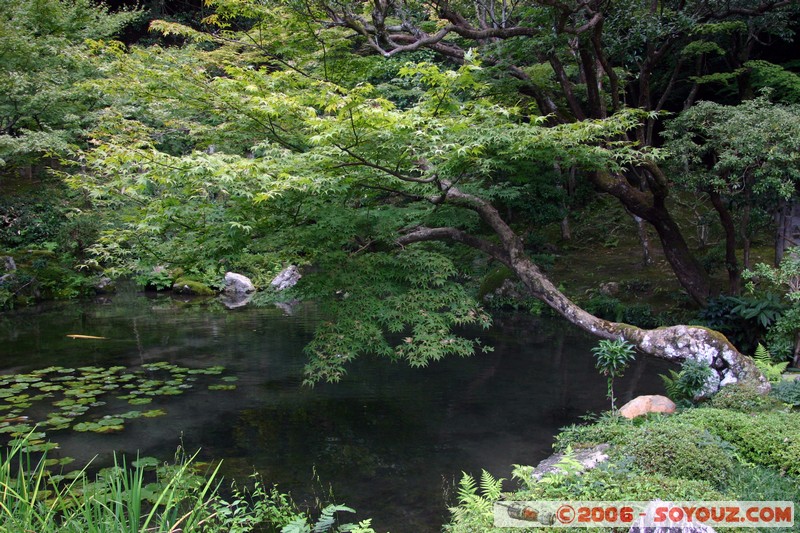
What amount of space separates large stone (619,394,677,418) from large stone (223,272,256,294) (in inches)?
484

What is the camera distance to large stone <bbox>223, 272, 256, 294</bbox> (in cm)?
1625

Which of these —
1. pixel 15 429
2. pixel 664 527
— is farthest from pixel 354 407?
pixel 664 527

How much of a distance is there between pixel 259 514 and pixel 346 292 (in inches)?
133

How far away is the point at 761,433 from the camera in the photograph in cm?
450

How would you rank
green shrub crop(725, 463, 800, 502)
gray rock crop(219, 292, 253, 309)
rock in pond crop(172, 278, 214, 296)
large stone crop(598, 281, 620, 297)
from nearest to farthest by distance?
green shrub crop(725, 463, 800, 502) < large stone crop(598, 281, 620, 297) < gray rock crop(219, 292, 253, 309) < rock in pond crop(172, 278, 214, 296)

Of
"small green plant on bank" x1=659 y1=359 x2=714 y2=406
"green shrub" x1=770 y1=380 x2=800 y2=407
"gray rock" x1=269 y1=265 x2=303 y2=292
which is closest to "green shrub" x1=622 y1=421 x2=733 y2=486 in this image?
"green shrub" x1=770 y1=380 x2=800 y2=407

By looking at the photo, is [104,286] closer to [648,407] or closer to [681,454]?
[648,407]

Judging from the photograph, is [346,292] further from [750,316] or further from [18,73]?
Answer: [18,73]

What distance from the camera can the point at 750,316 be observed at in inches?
328

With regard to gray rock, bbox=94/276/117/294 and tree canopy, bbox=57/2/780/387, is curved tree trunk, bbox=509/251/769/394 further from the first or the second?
gray rock, bbox=94/276/117/294

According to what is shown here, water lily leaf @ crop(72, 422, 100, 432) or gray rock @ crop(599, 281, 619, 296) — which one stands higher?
gray rock @ crop(599, 281, 619, 296)

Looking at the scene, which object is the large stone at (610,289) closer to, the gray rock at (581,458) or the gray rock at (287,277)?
the gray rock at (581,458)

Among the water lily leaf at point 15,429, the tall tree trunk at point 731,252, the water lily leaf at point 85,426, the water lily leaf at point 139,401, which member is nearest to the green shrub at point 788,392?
the tall tree trunk at point 731,252

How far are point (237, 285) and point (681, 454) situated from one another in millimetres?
14319
